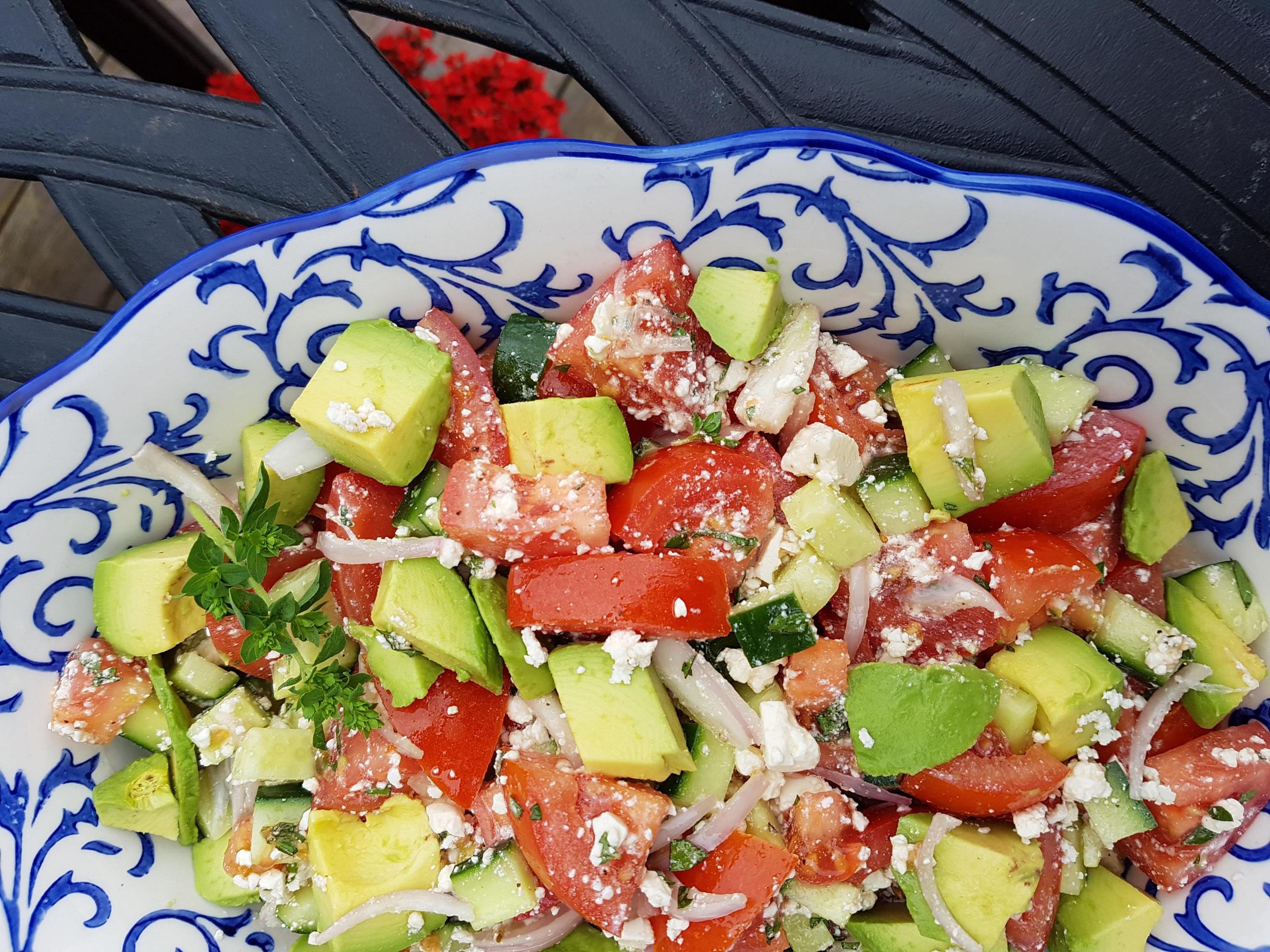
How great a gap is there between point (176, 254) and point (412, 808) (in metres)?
1.11

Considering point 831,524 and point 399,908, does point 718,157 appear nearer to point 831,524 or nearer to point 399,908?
point 831,524

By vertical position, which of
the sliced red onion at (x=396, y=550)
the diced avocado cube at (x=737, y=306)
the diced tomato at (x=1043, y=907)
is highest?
the diced avocado cube at (x=737, y=306)

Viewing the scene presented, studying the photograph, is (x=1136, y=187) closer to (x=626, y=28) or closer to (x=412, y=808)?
(x=626, y=28)

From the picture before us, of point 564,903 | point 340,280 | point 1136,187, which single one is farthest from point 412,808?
point 1136,187

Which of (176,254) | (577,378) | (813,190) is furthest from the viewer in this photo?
(176,254)

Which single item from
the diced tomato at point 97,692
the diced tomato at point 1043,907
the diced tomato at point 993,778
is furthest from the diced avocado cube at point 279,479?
the diced tomato at point 1043,907

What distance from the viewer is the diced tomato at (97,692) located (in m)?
1.67

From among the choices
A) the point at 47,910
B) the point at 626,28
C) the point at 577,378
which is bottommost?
the point at 47,910

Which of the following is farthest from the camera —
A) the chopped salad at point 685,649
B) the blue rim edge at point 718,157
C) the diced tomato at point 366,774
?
the diced tomato at point 366,774

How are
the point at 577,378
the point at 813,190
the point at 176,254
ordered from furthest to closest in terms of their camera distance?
1. the point at 176,254
2. the point at 577,378
3. the point at 813,190

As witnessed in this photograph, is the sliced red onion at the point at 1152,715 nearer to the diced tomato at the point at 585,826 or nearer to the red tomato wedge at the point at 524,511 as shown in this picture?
the diced tomato at the point at 585,826

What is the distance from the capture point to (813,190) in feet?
4.80

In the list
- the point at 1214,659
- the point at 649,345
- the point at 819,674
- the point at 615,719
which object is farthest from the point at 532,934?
the point at 1214,659

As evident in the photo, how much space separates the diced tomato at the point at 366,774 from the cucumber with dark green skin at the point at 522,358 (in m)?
0.64
